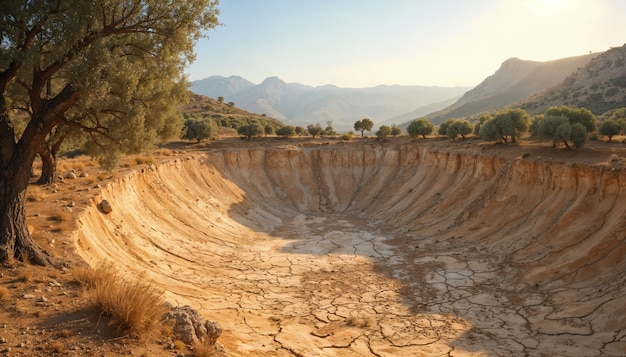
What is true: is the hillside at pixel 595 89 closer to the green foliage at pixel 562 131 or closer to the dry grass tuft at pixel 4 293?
the green foliage at pixel 562 131

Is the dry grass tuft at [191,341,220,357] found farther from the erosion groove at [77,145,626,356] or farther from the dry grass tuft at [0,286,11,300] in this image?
the dry grass tuft at [0,286,11,300]

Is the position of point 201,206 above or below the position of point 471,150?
below

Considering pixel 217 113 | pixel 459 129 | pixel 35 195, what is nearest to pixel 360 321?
pixel 35 195

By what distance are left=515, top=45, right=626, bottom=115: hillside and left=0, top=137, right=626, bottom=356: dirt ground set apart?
41097mm

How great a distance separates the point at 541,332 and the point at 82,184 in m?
19.2

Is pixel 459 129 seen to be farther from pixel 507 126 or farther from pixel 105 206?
pixel 105 206

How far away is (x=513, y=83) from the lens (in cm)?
13588

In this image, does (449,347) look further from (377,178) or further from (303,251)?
(377,178)

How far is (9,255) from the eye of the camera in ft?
31.4

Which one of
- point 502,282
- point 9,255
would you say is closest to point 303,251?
point 502,282

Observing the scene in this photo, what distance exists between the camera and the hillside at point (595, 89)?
194 ft

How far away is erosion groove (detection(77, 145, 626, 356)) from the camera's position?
12312 millimetres

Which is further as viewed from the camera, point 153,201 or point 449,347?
point 153,201

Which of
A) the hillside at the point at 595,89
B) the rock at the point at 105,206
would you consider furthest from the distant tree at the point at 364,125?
the rock at the point at 105,206
